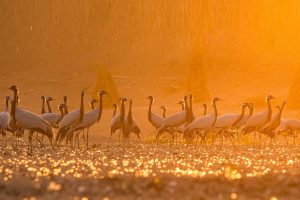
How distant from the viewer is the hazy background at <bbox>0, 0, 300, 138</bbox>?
66.6 metres

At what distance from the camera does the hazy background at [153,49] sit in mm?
66625

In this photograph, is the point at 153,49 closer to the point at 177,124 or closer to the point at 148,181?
the point at 177,124

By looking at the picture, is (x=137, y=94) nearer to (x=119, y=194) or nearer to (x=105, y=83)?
(x=105, y=83)

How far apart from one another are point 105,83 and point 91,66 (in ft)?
129

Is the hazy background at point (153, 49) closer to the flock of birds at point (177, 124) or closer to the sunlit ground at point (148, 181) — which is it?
the flock of birds at point (177, 124)

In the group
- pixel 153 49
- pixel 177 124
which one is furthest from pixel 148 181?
pixel 153 49

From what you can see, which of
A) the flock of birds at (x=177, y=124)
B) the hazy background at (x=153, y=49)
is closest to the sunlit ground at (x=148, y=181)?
the flock of birds at (x=177, y=124)

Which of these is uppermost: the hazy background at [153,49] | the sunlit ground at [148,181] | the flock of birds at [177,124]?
the hazy background at [153,49]

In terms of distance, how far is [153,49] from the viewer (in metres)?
105

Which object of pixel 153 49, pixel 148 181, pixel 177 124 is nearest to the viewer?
pixel 148 181

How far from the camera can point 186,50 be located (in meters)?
102

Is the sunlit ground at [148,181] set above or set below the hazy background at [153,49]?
below

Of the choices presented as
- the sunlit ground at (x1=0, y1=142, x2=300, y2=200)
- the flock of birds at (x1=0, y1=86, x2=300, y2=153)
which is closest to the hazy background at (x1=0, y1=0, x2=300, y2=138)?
the flock of birds at (x1=0, y1=86, x2=300, y2=153)

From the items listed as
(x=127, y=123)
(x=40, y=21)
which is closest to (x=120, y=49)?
(x=40, y=21)
